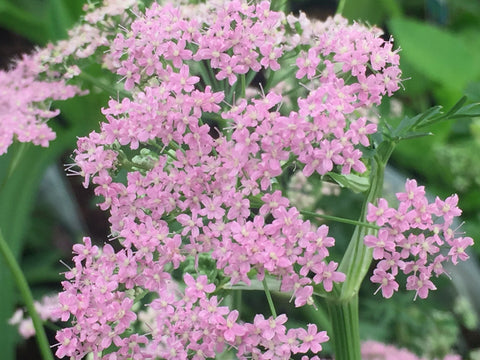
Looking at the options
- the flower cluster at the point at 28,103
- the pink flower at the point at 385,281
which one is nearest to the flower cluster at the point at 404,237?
the pink flower at the point at 385,281

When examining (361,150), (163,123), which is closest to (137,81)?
(163,123)

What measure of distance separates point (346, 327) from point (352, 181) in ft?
0.37

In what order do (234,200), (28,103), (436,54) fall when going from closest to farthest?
(234,200), (28,103), (436,54)

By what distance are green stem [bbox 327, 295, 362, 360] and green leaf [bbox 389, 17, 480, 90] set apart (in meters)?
1.12

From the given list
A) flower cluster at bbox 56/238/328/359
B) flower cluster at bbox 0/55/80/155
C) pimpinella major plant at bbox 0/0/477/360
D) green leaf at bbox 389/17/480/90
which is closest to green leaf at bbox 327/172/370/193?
pimpinella major plant at bbox 0/0/477/360

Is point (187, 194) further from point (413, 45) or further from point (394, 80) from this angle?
point (413, 45)

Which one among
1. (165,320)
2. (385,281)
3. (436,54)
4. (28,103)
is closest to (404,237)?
(385,281)

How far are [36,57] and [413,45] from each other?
3.69 ft

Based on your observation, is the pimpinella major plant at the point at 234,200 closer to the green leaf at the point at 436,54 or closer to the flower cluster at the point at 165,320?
the flower cluster at the point at 165,320

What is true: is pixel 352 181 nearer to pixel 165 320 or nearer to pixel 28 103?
pixel 165 320

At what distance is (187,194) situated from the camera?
45cm

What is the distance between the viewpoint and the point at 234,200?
44 cm

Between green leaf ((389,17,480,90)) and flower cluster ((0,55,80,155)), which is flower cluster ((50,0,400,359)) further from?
green leaf ((389,17,480,90))

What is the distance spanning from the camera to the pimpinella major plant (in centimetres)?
43
